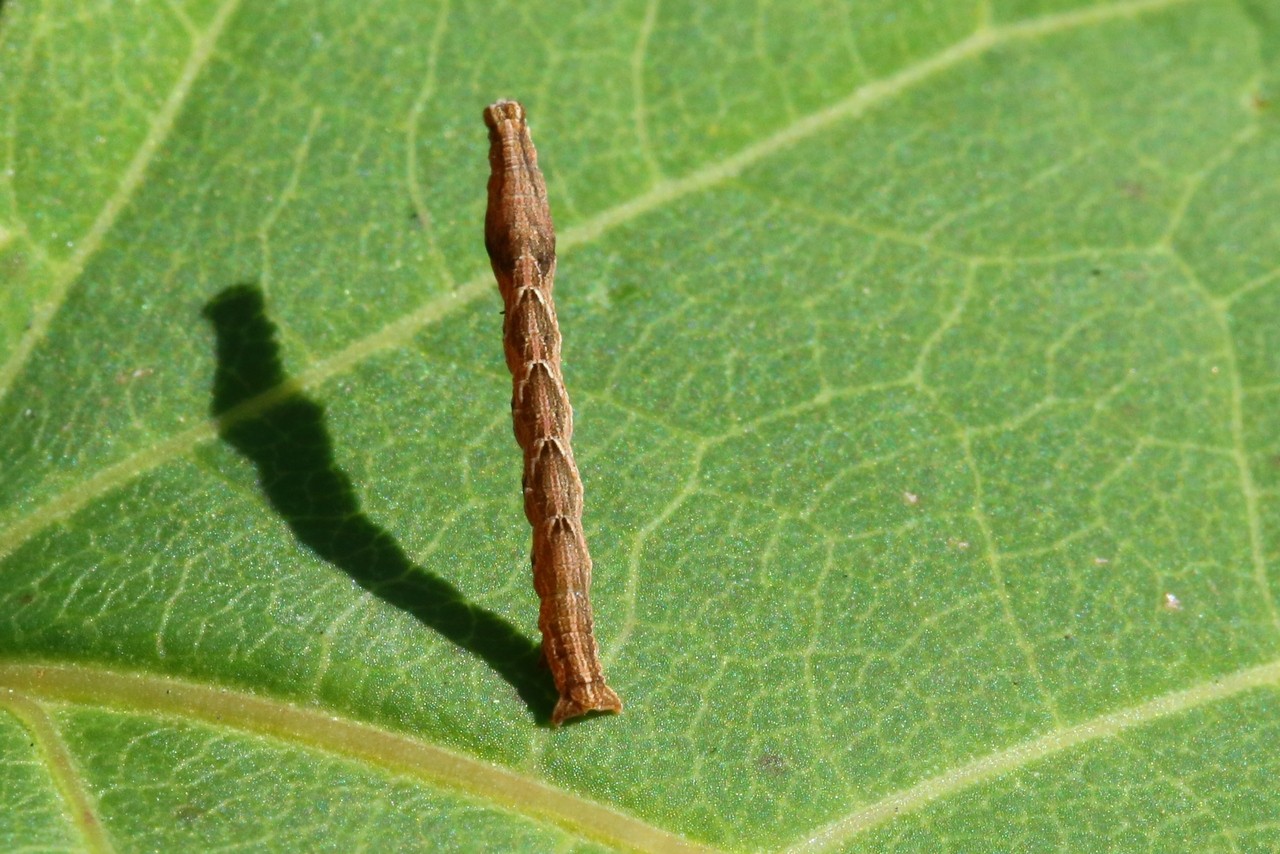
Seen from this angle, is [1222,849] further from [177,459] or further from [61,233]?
[61,233]

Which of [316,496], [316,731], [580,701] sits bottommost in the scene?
[580,701]

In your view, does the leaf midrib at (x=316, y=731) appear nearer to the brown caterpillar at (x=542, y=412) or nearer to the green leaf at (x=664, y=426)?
the green leaf at (x=664, y=426)

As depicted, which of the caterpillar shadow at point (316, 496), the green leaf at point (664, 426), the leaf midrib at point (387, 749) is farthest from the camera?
the caterpillar shadow at point (316, 496)

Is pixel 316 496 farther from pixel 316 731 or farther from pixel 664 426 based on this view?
pixel 664 426

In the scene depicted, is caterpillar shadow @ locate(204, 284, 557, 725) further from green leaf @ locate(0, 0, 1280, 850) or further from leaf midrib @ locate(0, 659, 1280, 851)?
leaf midrib @ locate(0, 659, 1280, 851)

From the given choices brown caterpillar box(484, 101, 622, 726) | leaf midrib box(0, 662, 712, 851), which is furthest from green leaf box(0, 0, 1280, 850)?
brown caterpillar box(484, 101, 622, 726)

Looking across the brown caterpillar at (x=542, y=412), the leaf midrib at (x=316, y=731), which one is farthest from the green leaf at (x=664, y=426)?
the brown caterpillar at (x=542, y=412)

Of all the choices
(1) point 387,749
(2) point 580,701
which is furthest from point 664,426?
(1) point 387,749

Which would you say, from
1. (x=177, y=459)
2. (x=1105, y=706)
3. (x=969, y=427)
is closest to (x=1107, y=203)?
(x=969, y=427)
